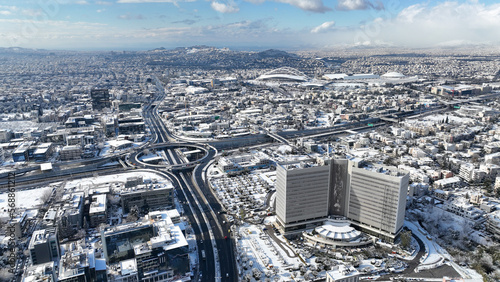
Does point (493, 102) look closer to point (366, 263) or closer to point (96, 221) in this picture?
point (366, 263)

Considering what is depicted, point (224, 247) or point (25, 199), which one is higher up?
point (25, 199)

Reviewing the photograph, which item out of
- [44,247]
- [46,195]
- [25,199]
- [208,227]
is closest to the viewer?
[44,247]

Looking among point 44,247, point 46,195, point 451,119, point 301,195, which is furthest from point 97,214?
point 451,119

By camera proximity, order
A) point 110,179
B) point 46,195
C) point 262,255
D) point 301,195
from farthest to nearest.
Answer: point 110,179 → point 46,195 → point 301,195 → point 262,255

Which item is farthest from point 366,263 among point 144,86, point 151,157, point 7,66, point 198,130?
point 7,66

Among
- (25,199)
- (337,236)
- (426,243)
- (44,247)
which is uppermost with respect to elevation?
(44,247)

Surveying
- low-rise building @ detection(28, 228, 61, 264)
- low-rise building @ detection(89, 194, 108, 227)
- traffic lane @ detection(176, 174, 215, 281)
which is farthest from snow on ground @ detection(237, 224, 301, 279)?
low-rise building @ detection(28, 228, 61, 264)

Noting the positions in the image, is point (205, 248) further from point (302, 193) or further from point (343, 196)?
point (343, 196)

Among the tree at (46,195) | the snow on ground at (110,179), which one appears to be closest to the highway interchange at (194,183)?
the snow on ground at (110,179)

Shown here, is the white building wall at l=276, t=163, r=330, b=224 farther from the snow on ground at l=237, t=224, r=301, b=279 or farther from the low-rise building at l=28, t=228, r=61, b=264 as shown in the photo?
the low-rise building at l=28, t=228, r=61, b=264

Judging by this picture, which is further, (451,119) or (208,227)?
(451,119)
